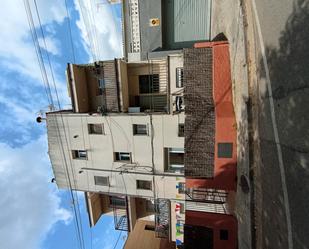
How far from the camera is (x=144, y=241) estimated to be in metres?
15.5

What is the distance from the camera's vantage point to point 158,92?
14344 millimetres

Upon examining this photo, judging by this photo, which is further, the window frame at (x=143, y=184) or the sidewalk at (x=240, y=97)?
the window frame at (x=143, y=184)

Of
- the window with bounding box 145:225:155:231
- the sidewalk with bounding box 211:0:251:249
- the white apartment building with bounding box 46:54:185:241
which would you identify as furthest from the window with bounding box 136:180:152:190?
the sidewalk with bounding box 211:0:251:249

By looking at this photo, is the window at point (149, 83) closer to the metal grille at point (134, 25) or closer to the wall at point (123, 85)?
the wall at point (123, 85)

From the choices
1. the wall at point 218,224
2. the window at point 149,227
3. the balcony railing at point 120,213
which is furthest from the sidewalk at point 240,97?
the balcony railing at point 120,213

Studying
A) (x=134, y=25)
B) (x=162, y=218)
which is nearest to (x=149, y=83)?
(x=134, y=25)

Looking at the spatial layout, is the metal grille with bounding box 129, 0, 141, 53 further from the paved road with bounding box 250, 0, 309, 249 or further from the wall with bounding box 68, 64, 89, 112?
the paved road with bounding box 250, 0, 309, 249

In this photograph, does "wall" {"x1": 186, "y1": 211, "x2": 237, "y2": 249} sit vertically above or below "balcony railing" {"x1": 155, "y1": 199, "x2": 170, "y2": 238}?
above

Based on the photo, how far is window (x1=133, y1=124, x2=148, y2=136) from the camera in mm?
13305

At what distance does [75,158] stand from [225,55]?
504 inches

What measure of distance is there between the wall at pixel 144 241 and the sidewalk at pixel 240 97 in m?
8.66

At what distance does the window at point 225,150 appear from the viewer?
370 inches

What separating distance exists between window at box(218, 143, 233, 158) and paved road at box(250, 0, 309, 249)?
3.04m

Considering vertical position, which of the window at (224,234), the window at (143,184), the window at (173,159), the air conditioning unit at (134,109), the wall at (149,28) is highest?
the wall at (149,28)
